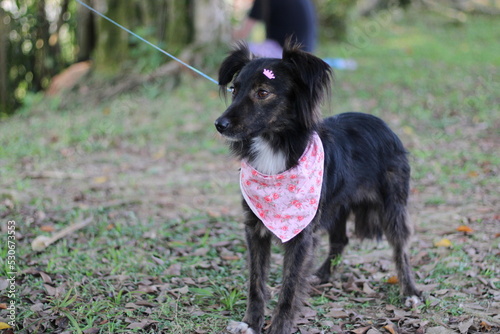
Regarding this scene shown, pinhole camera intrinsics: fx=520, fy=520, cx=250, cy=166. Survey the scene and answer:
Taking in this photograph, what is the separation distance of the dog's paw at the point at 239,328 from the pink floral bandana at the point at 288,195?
0.60 metres

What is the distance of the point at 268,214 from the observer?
10.6 ft

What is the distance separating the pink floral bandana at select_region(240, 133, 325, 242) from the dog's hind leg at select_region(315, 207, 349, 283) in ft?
2.75

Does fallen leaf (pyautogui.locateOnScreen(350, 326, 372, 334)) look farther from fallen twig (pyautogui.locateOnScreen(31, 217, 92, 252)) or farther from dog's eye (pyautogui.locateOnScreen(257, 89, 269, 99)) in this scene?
fallen twig (pyautogui.locateOnScreen(31, 217, 92, 252))

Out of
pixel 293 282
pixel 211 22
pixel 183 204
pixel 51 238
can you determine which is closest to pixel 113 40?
pixel 211 22

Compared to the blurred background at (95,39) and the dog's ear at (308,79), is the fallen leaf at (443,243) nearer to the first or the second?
the dog's ear at (308,79)

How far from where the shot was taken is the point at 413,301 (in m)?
3.72

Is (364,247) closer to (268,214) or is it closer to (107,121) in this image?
(268,214)

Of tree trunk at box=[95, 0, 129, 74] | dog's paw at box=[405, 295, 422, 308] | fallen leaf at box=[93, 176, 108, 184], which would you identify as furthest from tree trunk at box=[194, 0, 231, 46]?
dog's paw at box=[405, 295, 422, 308]

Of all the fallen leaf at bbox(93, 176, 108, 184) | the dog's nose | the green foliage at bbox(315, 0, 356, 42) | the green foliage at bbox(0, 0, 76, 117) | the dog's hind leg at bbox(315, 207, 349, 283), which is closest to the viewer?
the dog's nose

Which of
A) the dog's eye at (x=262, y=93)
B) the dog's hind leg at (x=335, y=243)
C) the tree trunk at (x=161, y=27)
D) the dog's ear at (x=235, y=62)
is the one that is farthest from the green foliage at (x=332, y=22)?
the dog's eye at (x=262, y=93)

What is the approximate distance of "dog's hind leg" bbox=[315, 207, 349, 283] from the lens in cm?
412

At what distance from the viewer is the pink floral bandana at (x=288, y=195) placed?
10.6ft

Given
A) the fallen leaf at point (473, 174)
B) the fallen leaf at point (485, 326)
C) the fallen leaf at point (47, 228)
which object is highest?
the fallen leaf at point (485, 326)

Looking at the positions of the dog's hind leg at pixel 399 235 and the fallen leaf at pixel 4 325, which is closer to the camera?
the fallen leaf at pixel 4 325
